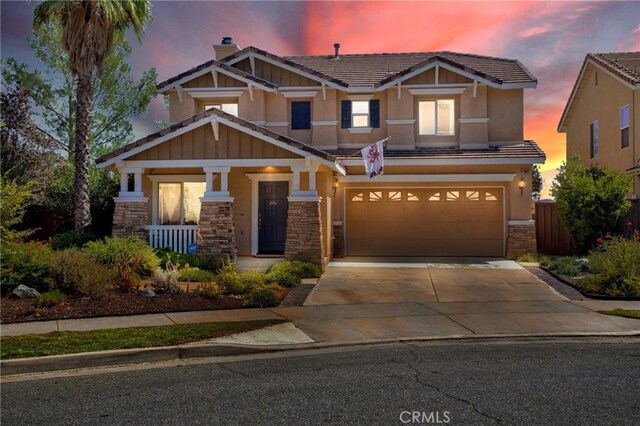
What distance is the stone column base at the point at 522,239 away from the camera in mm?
17719

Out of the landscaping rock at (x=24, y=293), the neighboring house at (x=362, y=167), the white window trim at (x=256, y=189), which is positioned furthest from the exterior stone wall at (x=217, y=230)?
the landscaping rock at (x=24, y=293)

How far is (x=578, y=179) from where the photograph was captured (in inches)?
631

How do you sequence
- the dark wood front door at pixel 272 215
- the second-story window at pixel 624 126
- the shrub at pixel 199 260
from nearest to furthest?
the shrub at pixel 199 260 → the dark wood front door at pixel 272 215 → the second-story window at pixel 624 126

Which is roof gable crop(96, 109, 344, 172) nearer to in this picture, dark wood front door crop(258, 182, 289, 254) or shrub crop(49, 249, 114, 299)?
dark wood front door crop(258, 182, 289, 254)

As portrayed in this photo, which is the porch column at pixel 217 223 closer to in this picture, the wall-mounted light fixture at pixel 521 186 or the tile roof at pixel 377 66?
the tile roof at pixel 377 66

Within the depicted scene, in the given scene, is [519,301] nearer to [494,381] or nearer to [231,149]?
[494,381]

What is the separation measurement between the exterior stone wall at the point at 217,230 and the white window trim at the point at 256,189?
A: 2.09m

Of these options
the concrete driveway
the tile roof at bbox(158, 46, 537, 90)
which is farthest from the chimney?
the concrete driveway

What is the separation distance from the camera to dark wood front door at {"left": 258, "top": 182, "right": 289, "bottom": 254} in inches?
681

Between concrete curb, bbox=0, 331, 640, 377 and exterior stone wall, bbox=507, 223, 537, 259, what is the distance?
31.4 feet

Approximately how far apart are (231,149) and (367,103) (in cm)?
635

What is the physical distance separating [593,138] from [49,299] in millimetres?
23417

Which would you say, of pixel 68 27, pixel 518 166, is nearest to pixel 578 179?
pixel 518 166

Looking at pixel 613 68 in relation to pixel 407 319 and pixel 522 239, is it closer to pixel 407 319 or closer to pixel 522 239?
pixel 522 239
